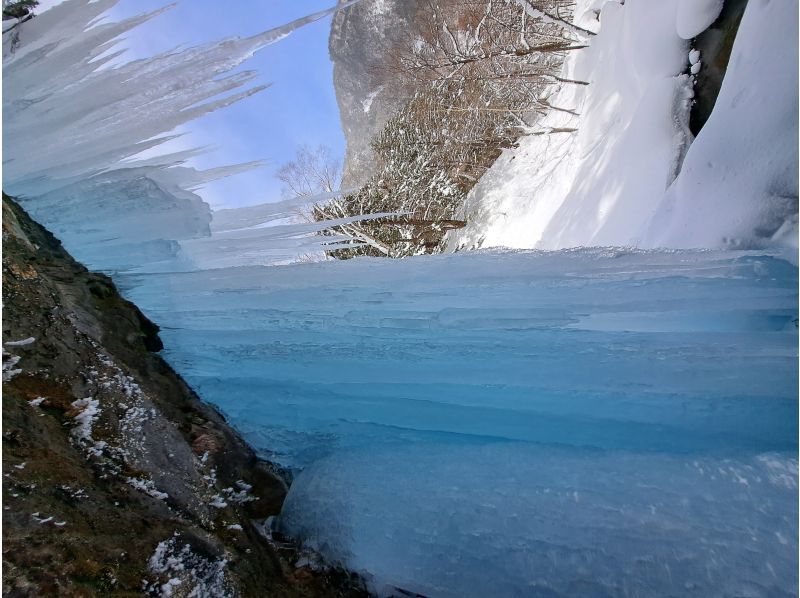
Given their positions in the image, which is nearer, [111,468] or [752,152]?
[111,468]

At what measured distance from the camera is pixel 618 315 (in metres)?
1.80

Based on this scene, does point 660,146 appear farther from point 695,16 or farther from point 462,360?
point 462,360

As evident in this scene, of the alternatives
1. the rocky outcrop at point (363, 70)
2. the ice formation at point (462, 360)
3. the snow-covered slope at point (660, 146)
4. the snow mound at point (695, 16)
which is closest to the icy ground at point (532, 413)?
the ice formation at point (462, 360)

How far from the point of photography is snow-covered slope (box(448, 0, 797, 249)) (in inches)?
71.8

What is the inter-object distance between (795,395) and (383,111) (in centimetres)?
1119

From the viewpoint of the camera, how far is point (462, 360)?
209cm

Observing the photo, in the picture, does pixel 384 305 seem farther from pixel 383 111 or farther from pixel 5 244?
pixel 383 111

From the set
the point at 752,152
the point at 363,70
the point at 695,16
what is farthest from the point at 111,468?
the point at 363,70

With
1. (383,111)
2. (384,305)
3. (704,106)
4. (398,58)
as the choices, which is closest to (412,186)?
(398,58)

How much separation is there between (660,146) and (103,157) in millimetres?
3398

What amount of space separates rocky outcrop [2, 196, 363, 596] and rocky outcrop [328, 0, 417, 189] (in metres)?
9.34

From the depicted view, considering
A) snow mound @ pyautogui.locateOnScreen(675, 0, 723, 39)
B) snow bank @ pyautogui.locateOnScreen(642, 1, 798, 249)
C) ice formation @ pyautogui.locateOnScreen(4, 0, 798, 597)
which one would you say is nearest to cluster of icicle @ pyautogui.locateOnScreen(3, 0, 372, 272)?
ice formation @ pyautogui.locateOnScreen(4, 0, 798, 597)

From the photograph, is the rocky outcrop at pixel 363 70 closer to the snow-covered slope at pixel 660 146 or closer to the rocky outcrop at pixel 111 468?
the snow-covered slope at pixel 660 146

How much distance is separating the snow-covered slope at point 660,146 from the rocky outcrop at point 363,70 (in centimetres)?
572
